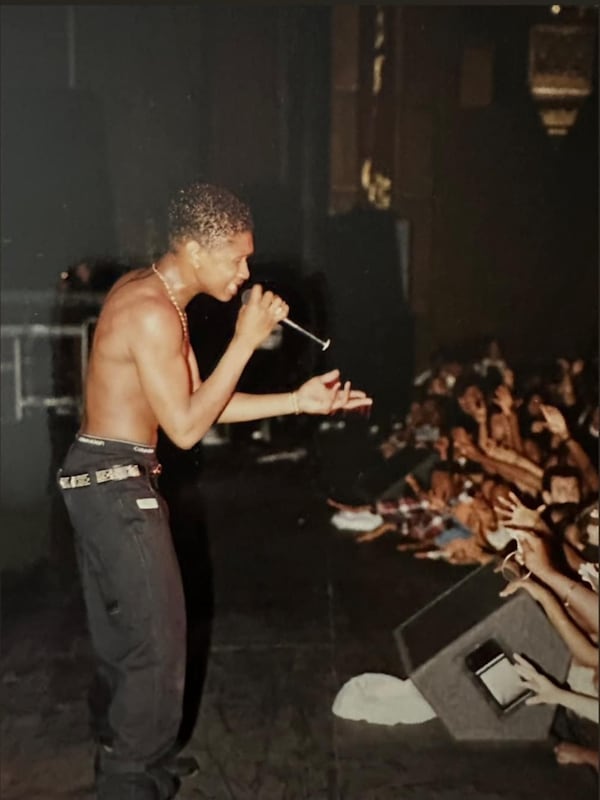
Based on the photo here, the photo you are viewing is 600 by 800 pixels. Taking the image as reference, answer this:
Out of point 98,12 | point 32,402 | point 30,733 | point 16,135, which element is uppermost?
point 98,12

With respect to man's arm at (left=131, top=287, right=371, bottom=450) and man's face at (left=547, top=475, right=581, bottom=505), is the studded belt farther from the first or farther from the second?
man's face at (left=547, top=475, right=581, bottom=505)

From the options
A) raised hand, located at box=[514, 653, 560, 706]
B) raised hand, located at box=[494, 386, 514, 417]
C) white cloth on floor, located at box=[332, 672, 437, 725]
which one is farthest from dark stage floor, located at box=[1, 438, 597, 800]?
raised hand, located at box=[494, 386, 514, 417]

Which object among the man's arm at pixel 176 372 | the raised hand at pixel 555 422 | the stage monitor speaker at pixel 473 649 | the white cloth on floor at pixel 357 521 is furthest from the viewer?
the white cloth on floor at pixel 357 521

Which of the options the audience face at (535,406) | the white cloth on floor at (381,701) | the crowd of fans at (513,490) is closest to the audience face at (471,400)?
the crowd of fans at (513,490)

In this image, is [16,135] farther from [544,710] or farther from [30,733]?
[544,710]

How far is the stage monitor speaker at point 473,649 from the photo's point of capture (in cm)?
155

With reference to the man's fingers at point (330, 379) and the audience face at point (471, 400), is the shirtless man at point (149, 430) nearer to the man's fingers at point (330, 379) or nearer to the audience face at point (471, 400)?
the man's fingers at point (330, 379)

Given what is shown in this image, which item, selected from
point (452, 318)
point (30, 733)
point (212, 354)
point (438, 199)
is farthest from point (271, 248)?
point (30, 733)

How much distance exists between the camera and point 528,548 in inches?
53.9

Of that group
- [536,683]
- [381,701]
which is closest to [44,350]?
[381,701]

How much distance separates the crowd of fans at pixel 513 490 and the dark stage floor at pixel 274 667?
3.8 inches

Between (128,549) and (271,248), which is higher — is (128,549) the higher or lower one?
the lower one

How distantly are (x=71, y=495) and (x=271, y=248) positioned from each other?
0.50 metres

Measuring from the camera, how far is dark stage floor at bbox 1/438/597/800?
1.50 metres
